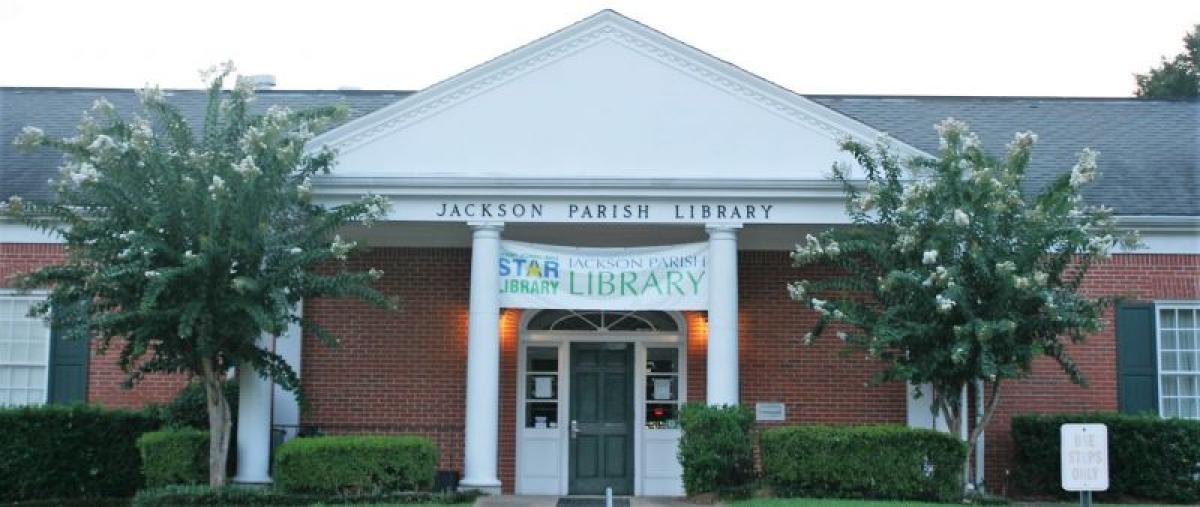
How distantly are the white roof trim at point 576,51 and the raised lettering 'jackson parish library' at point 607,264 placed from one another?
0.09ft

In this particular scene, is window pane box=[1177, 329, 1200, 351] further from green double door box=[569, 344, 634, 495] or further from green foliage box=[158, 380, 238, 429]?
green foliage box=[158, 380, 238, 429]

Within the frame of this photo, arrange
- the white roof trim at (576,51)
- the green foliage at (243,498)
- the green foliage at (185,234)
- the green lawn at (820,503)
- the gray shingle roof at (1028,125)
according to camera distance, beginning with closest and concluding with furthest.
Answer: the green foliage at (185,234), the green lawn at (820,503), the green foliage at (243,498), the white roof trim at (576,51), the gray shingle roof at (1028,125)

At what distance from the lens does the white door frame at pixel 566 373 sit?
18.3 m

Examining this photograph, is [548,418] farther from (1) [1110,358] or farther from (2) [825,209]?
(1) [1110,358]

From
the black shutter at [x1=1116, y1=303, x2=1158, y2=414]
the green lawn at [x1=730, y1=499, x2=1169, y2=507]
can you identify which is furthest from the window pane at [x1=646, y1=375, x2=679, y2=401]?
the black shutter at [x1=1116, y1=303, x2=1158, y2=414]

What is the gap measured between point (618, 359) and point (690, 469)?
3.49m

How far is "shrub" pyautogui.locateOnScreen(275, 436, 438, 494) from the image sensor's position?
15.0 m

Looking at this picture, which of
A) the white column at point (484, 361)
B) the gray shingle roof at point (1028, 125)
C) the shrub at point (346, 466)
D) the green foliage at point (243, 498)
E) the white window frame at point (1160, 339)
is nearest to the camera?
the green foliage at point (243, 498)

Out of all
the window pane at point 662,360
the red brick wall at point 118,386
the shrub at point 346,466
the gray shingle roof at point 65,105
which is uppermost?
the gray shingle roof at point 65,105

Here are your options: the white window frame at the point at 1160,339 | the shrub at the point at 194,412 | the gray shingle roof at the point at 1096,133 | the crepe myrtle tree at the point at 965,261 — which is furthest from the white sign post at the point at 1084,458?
the shrub at the point at 194,412

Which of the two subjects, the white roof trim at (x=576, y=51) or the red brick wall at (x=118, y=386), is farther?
the red brick wall at (x=118, y=386)

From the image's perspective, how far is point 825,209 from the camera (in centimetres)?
1634

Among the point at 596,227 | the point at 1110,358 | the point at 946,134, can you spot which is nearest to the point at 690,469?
the point at 596,227

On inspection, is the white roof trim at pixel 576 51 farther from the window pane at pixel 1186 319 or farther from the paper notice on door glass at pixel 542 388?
the window pane at pixel 1186 319
